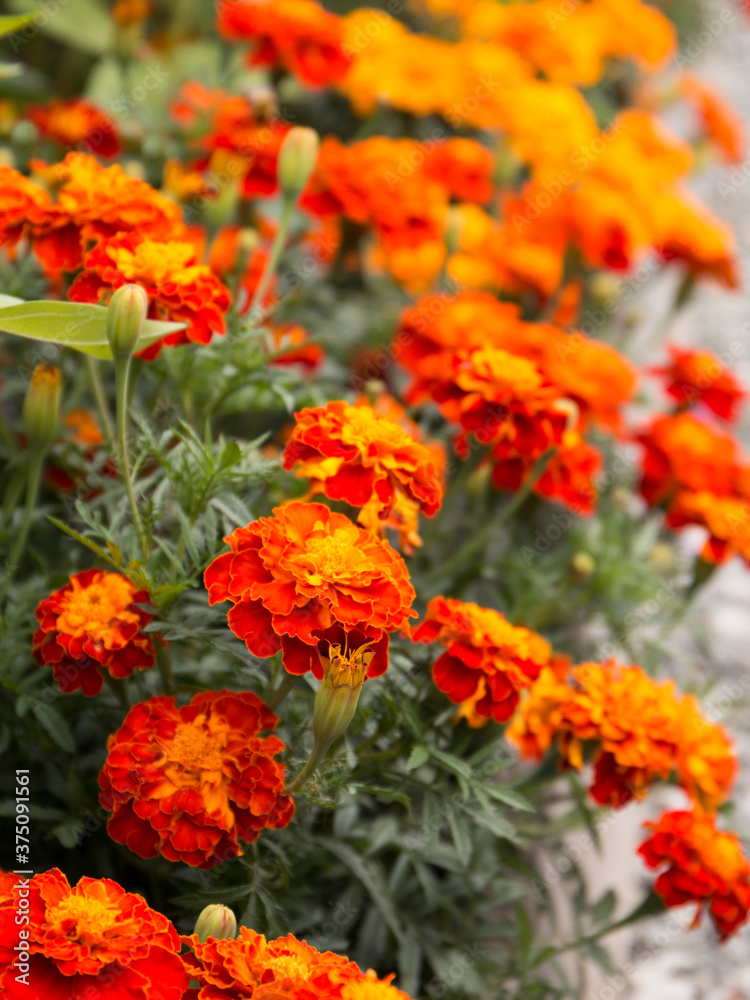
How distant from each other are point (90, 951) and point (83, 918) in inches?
0.7

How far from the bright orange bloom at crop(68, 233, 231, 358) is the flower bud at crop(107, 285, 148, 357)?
0.28ft

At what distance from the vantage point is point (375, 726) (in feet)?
3.08

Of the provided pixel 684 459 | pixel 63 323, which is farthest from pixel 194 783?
pixel 684 459

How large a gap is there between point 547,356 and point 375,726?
529mm

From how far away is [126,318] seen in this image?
0.74 m

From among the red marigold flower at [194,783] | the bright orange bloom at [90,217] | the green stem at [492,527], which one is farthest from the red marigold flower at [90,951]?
the green stem at [492,527]

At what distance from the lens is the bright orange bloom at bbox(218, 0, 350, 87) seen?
5.17 feet

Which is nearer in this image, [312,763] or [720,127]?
[312,763]

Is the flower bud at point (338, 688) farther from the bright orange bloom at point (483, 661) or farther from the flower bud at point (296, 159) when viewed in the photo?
the flower bud at point (296, 159)

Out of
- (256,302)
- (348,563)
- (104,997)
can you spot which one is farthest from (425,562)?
(104,997)

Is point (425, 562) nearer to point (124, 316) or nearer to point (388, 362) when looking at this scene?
point (388, 362)

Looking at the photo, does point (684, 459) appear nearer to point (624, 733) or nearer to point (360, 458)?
point (624, 733)

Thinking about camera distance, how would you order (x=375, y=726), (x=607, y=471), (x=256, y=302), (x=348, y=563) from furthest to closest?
(x=607, y=471) < (x=256, y=302) < (x=375, y=726) < (x=348, y=563)

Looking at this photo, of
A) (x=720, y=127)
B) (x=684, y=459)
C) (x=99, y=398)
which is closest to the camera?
(x=99, y=398)
